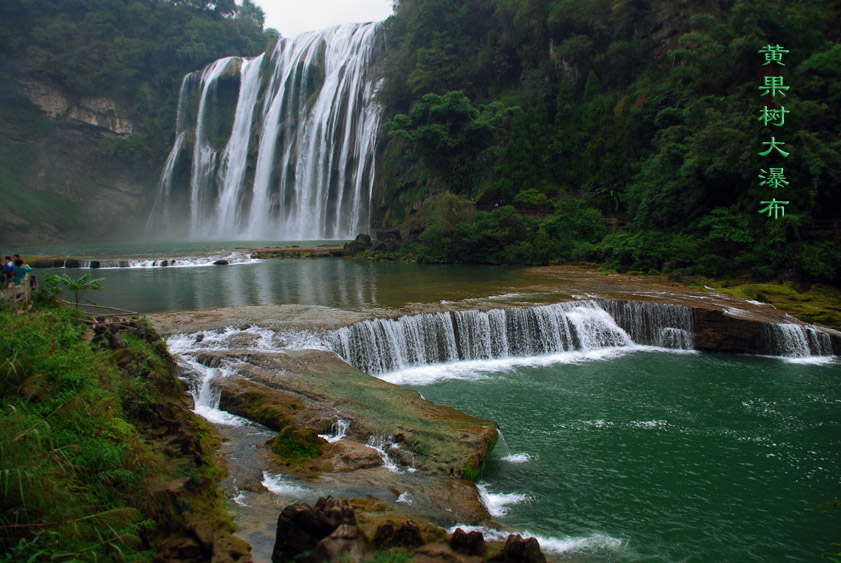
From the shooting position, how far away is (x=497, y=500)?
252 inches

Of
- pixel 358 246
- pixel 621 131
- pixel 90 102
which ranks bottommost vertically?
pixel 358 246

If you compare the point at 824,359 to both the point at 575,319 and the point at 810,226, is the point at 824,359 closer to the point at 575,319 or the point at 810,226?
the point at 575,319

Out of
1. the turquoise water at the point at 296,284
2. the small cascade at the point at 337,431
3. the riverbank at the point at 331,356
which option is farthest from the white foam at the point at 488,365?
the small cascade at the point at 337,431

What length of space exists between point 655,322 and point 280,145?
4135 centimetres

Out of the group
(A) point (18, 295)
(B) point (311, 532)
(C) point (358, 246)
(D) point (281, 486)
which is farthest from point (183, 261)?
(B) point (311, 532)

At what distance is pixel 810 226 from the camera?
1789 cm

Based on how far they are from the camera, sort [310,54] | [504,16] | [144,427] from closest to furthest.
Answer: [144,427]
[504,16]
[310,54]

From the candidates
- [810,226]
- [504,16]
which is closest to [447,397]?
[810,226]

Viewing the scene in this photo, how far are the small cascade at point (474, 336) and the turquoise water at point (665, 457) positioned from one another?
3.02 ft

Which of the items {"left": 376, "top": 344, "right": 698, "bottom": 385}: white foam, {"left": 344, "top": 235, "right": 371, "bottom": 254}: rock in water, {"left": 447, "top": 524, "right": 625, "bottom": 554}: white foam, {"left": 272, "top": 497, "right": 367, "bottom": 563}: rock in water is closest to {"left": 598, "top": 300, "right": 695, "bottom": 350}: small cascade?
{"left": 376, "top": 344, "right": 698, "bottom": 385}: white foam

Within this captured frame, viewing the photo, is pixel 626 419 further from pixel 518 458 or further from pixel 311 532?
pixel 311 532

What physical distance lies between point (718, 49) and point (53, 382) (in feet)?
86.8

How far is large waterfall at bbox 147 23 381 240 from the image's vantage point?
1711 inches

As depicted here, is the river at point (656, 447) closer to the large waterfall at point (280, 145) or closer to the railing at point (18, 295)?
the railing at point (18, 295)
